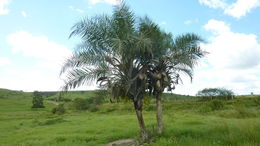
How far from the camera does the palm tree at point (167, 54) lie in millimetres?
13586

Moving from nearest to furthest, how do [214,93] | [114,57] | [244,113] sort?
[114,57], [244,113], [214,93]

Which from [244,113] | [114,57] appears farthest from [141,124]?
[244,113]

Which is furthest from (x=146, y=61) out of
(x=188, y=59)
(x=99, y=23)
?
(x=99, y=23)

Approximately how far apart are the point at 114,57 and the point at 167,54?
2.89m

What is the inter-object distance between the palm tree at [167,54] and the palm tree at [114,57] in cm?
55

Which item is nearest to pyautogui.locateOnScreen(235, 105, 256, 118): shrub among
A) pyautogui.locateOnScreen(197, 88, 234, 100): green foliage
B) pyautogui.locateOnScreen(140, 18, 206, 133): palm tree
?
pyautogui.locateOnScreen(140, 18, 206, 133): palm tree

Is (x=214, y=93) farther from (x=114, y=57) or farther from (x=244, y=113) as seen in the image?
(x=114, y=57)

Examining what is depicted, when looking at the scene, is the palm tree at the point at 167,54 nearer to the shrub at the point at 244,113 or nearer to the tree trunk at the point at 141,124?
the tree trunk at the point at 141,124

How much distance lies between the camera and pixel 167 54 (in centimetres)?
1428

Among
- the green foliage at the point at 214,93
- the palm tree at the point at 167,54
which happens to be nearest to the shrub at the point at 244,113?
the palm tree at the point at 167,54

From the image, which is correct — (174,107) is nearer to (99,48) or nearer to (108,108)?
(108,108)

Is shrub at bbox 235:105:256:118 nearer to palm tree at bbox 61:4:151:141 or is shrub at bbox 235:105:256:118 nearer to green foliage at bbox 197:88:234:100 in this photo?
palm tree at bbox 61:4:151:141

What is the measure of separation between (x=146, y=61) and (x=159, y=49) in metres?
0.93

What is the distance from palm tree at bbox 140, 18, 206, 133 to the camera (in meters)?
13.6
